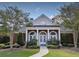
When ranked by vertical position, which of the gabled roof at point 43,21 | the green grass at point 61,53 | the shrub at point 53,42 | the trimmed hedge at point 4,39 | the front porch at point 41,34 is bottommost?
the green grass at point 61,53

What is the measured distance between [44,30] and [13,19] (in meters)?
1.61

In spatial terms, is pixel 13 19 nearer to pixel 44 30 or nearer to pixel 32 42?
pixel 32 42

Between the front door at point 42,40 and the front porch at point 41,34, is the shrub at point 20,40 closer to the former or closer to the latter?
the front porch at point 41,34

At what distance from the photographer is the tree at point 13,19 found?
48.2ft

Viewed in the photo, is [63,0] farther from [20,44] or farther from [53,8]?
[20,44]

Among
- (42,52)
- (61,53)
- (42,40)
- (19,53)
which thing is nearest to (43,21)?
(42,40)

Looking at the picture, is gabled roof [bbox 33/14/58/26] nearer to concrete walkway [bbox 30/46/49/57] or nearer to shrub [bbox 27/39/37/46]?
shrub [bbox 27/39/37/46]

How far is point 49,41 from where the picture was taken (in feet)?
48.9

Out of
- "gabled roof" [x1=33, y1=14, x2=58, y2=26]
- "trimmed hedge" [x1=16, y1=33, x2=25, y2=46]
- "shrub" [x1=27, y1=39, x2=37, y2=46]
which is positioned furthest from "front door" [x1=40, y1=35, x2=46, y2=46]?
"trimmed hedge" [x1=16, y1=33, x2=25, y2=46]

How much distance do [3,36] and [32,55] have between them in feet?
5.56

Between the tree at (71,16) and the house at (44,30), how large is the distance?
0.89 ft

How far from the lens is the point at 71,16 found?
14688 mm

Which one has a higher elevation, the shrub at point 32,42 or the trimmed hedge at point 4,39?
the trimmed hedge at point 4,39

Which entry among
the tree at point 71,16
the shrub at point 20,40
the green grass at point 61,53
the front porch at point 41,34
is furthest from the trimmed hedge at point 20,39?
the tree at point 71,16
